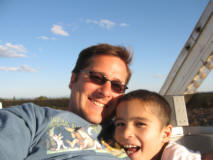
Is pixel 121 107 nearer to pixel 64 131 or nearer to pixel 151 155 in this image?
pixel 151 155

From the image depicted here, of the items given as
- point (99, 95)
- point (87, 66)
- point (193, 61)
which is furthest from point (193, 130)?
point (87, 66)

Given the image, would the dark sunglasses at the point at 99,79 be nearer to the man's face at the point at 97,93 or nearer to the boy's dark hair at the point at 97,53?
the man's face at the point at 97,93

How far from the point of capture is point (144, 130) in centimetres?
148

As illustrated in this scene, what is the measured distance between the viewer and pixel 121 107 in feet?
5.32

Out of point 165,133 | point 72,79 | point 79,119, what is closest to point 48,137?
point 79,119

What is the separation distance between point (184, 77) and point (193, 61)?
1.11ft

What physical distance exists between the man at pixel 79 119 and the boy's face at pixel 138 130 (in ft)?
0.40

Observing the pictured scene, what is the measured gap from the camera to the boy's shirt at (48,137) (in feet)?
3.24

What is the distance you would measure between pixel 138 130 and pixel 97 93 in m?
0.45

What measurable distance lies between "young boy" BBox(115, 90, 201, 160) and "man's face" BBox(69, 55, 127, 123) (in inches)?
5.1

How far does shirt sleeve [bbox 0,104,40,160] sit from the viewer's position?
927 millimetres

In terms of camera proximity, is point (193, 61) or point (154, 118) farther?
point (193, 61)

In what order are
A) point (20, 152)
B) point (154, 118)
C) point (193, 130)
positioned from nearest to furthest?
point (20, 152) < point (154, 118) < point (193, 130)

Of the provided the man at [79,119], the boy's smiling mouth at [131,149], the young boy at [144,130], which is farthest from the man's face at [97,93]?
the boy's smiling mouth at [131,149]
